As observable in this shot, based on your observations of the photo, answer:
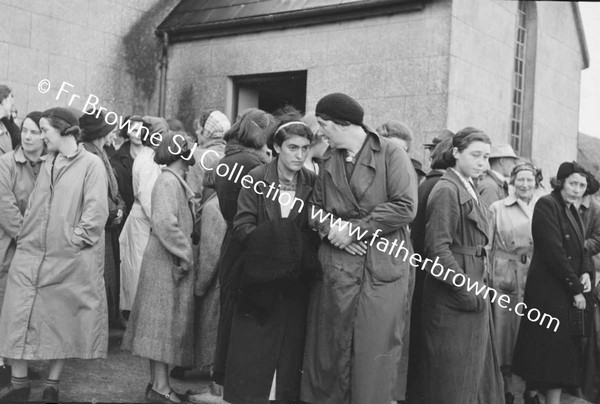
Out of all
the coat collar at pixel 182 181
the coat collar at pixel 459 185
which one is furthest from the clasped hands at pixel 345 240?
the coat collar at pixel 182 181

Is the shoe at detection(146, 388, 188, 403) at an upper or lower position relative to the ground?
upper

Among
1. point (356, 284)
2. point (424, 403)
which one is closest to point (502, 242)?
point (424, 403)

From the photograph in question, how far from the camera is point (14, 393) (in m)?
5.68

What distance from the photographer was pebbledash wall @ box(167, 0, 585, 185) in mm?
10023

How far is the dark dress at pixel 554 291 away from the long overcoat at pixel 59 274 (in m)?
3.58

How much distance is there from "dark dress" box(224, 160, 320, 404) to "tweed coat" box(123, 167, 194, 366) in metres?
1.16

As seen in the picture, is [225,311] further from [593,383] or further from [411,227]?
[593,383]

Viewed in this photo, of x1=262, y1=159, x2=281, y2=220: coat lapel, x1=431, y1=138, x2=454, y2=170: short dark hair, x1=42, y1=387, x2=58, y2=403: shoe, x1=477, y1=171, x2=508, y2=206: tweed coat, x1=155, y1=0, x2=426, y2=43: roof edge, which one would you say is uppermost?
x1=155, y1=0, x2=426, y2=43: roof edge

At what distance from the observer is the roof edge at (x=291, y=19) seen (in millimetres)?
10297

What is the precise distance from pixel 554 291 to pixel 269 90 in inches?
292

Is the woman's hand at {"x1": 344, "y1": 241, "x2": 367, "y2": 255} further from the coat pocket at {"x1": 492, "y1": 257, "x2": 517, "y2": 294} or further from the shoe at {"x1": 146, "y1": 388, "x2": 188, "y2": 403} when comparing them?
the coat pocket at {"x1": 492, "y1": 257, "x2": 517, "y2": 294}

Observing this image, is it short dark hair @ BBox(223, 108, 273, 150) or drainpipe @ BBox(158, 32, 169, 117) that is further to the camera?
drainpipe @ BBox(158, 32, 169, 117)

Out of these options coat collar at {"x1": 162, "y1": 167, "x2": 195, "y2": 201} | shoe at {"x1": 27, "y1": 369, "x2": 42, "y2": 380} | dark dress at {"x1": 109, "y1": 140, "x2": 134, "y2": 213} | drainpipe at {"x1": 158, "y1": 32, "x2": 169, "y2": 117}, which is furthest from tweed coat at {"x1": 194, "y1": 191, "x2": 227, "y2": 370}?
drainpipe at {"x1": 158, "y1": 32, "x2": 169, "y2": 117}

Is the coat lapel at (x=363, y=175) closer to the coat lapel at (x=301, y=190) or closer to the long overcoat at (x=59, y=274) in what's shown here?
the coat lapel at (x=301, y=190)
